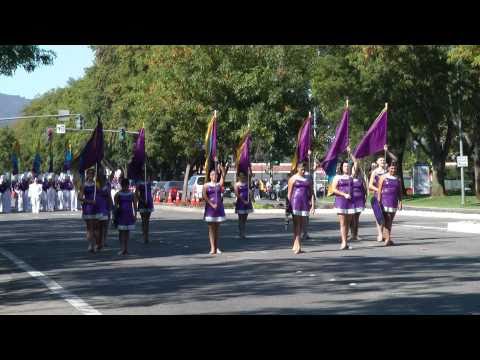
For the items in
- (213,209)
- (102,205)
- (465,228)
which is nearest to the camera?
(213,209)

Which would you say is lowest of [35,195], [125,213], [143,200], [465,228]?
[465,228]

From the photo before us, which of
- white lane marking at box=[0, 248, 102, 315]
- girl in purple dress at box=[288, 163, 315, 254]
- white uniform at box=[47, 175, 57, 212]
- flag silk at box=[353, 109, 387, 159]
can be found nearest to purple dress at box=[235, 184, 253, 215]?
flag silk at box=[353, 109, 387, 159]

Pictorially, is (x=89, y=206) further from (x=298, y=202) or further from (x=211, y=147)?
(x=298, y=202)

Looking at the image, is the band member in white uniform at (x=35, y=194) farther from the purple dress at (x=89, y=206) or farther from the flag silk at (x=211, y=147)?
the purple dress at (x=89, y=206)

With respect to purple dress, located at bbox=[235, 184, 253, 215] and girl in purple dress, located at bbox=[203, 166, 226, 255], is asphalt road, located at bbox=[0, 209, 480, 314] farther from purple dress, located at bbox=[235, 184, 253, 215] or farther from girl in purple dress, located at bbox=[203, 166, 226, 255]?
purple dress, located at bbox=[235, 184, 253, 215]

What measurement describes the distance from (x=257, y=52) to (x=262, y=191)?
31.5m

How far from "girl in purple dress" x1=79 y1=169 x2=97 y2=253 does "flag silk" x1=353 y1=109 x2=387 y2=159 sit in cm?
629

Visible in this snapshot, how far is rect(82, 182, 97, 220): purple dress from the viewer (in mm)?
20781

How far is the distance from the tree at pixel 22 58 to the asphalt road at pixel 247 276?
4674 millimetres

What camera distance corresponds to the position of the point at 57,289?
1405 centimetres

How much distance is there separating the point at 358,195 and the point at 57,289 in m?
8.58

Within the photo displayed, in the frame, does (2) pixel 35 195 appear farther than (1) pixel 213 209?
Yes

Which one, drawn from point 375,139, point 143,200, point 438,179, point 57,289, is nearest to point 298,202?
point 375,139
